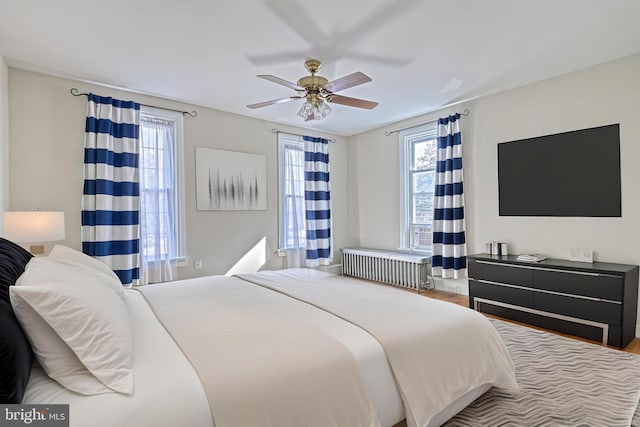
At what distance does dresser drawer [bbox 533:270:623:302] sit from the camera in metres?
2.77

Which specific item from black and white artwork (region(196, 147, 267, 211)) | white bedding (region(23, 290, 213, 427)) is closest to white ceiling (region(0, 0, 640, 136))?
black and white artwork (region(196, 147, 267, 211))

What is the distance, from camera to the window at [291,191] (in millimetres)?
5051

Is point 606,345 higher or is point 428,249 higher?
point 428,249

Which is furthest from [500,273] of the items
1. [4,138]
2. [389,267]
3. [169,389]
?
[4,138]

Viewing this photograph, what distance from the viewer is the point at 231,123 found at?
4.57m

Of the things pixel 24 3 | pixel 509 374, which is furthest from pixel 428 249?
pixel 24 3

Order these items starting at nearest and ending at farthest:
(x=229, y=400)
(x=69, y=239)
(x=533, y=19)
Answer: (x=229, y=400) → (x=533, y=19) → (x=69, y=239)

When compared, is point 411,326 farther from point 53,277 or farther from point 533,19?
point 533,19

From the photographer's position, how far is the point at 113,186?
3.58 meters

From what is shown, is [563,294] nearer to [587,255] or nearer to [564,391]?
[587,255]

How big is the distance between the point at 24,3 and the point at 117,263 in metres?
2.43

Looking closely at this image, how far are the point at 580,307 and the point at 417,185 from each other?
8.48 ft

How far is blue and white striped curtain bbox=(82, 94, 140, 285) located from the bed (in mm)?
1602

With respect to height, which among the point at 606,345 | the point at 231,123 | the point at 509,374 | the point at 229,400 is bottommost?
the point at 606,345
